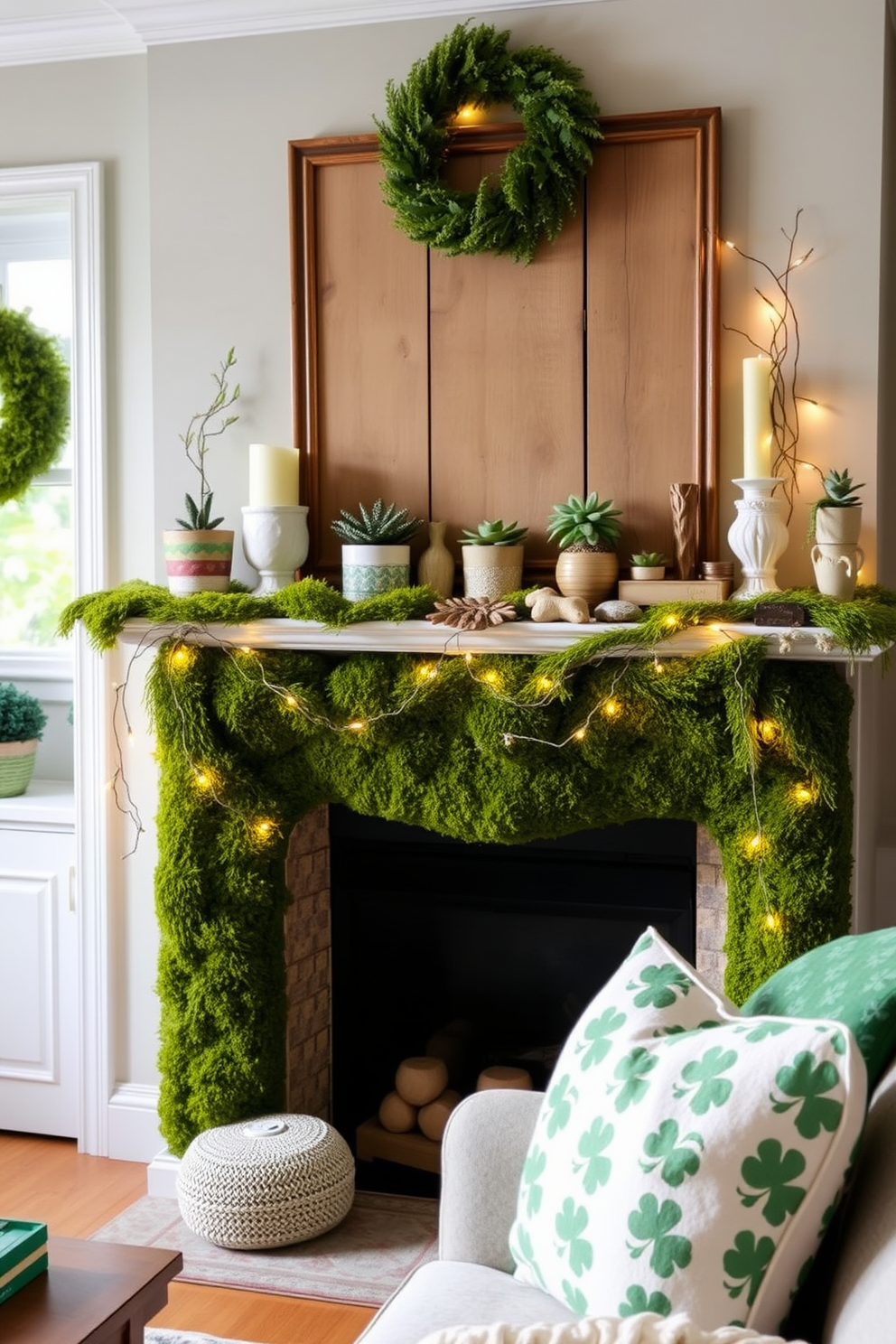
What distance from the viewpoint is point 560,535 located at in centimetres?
267

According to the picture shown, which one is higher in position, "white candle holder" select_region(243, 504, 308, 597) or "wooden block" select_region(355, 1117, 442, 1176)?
"white candle holder" select_region(243, 504, 308, 597)

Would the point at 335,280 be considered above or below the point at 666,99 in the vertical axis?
below

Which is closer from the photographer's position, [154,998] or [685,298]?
[685,298]

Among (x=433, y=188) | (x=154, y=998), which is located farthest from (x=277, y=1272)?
(x=433, y=188)

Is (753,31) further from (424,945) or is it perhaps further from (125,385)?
(424,945)

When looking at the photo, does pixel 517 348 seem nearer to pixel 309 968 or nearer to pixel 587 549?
pixel 587 549

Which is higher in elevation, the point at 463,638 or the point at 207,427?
the point at 207,427

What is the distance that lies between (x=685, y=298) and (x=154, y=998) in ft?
6.38

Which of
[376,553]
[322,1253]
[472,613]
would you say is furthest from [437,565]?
[322,1253]

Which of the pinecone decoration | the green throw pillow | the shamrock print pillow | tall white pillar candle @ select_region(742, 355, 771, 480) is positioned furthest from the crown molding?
the shamrock print pillow

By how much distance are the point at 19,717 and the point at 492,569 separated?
142 centimetres

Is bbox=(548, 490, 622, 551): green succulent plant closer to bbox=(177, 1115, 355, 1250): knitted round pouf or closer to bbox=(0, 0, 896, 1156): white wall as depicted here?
bbox=(0, 0, 896, 1156): white wall

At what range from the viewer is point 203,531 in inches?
109

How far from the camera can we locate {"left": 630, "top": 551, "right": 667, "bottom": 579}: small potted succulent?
8.46ft
